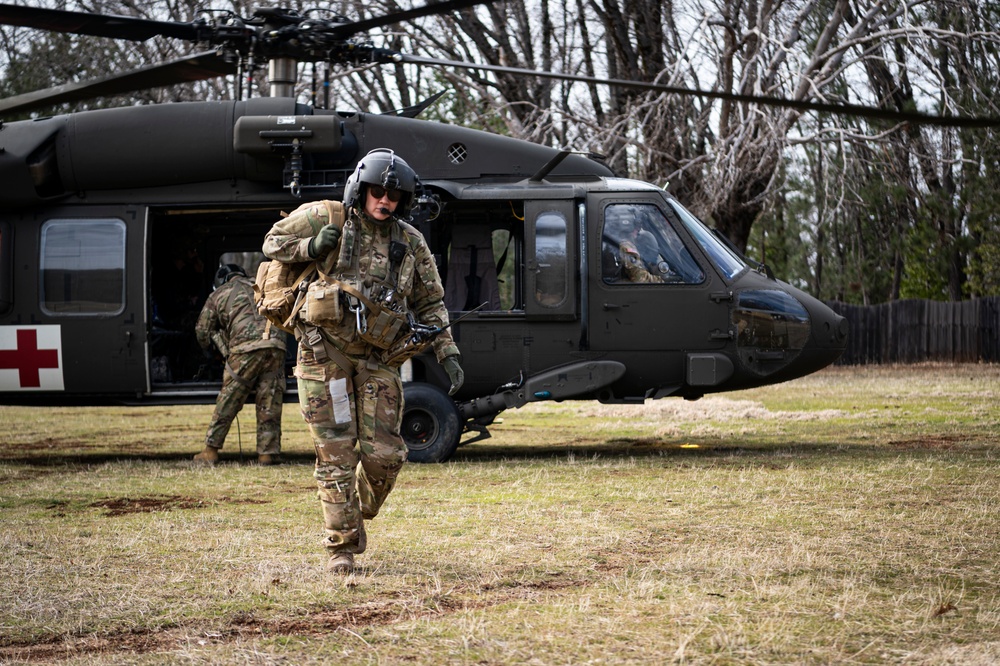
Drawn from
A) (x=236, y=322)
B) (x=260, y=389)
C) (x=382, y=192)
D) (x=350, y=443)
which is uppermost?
(x=382, y=192)

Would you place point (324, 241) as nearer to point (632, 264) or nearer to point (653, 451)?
point (632, 264)

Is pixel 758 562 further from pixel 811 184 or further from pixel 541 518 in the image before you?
pixel 811 184

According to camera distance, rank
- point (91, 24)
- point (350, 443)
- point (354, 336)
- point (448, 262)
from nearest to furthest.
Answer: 1. point (350, 443)
2. point (354, 336)
3. point (91, 24)
4. point (448, 262)

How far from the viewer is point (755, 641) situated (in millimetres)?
4320

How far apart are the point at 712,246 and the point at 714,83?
36.4ft

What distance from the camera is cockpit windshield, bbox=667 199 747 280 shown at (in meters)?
10.5

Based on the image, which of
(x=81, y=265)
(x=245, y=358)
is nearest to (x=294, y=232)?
(x=245, y=358)

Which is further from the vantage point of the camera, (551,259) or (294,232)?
(551,259)

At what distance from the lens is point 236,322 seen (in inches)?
421

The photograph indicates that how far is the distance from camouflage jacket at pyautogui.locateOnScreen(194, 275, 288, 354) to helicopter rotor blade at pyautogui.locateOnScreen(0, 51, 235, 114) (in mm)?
3238

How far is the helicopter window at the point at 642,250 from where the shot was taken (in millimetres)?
10445

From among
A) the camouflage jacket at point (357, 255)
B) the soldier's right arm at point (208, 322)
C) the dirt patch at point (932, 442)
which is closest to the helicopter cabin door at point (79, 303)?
the soldier's right arm at point (208, 322)

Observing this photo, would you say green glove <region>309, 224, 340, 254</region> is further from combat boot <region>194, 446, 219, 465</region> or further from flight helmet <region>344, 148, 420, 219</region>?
combat boot <region>194, 446, 219, 465</region>

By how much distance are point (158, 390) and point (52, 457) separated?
2098 millimetres
